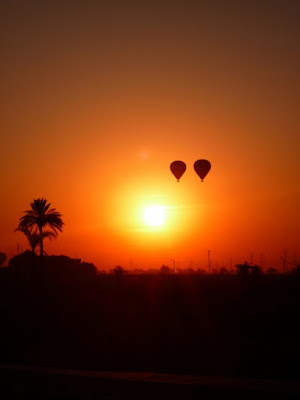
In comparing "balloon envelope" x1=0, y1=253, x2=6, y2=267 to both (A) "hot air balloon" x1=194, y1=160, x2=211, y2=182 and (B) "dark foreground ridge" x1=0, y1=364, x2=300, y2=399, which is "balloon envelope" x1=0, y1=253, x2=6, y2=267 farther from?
(B) "dark foreground ridge" x1=0, y1=364, x2=300, y2=399

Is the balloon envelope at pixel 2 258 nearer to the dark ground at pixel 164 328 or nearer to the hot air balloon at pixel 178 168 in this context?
the dark ground at pixel 164 328

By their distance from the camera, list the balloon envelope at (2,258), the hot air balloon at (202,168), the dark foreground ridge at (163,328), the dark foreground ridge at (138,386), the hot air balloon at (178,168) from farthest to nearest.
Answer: the balloon envelope at (2,258) < the hot air balloon at (178,168) < the hot air balloon at (202,168) < the dark foreground ridge at (163,328) < the dark foreground ridge at (138,386)

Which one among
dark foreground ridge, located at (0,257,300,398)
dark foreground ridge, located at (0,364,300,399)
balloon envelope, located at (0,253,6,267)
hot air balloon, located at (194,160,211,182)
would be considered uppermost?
hot air balloon, located at (194,160,211,182)

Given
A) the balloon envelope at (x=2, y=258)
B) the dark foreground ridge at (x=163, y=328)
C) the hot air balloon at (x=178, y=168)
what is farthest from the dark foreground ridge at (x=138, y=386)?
the balloon envelope at (x=2, y=258)

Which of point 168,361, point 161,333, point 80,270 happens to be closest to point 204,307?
point 161,333

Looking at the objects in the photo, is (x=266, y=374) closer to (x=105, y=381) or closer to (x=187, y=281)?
(x=105, y=381)

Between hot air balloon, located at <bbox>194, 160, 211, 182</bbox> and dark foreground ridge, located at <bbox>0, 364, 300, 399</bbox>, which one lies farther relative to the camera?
hot air balloon, located at <bbox>194, 160, 211, 182</bbox>

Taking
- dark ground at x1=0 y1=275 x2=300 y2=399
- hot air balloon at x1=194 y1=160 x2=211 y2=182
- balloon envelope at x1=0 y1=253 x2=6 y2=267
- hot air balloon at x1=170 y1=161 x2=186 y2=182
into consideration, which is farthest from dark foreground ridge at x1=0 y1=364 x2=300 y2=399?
balloon envelope at x1=0 y1=253 x2=6 y2=267
